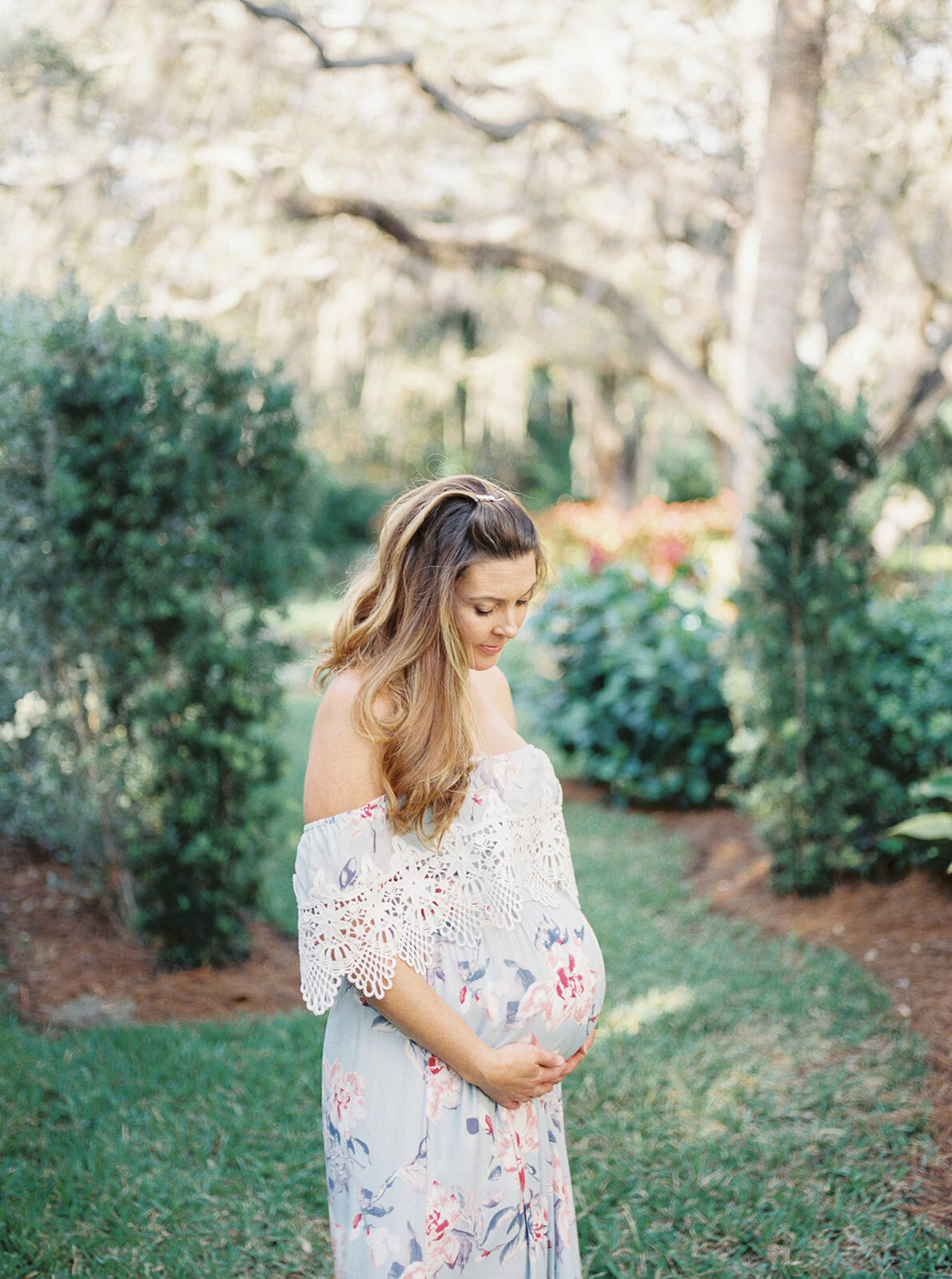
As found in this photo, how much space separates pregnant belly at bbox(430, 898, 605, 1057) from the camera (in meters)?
1.58

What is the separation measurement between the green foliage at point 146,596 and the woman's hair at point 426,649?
80.9 inches

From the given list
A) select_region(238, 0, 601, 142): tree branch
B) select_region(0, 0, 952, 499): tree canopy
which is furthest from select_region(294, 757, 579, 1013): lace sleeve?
select_region(238, 0, 601, 142): tree branch

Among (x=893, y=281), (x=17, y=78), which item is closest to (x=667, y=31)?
(x=893, y=281)

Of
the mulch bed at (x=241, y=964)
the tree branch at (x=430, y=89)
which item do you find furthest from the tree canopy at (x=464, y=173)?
the mulch bed at (x=241, y=964)

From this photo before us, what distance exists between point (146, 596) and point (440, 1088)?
244 centimetres

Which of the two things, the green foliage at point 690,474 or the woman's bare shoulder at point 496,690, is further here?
the green foliage at point 690,474

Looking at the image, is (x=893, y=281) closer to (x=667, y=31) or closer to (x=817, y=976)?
(x=667, y=31)

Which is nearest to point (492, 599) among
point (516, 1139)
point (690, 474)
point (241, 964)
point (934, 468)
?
point (516, 1139)

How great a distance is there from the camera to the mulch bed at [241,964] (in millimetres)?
3350

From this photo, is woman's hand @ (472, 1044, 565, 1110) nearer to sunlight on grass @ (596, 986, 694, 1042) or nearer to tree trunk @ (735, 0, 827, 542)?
sunlight on grass @ (596, 986, 694, 1042)

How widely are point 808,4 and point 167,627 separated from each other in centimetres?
436

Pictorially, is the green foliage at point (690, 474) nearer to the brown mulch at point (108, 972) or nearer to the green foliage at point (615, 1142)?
the brown mulch at point (108, 972)

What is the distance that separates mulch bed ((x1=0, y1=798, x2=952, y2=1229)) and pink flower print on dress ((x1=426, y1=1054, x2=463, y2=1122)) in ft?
5.78

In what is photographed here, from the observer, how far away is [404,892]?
5.19 ft
